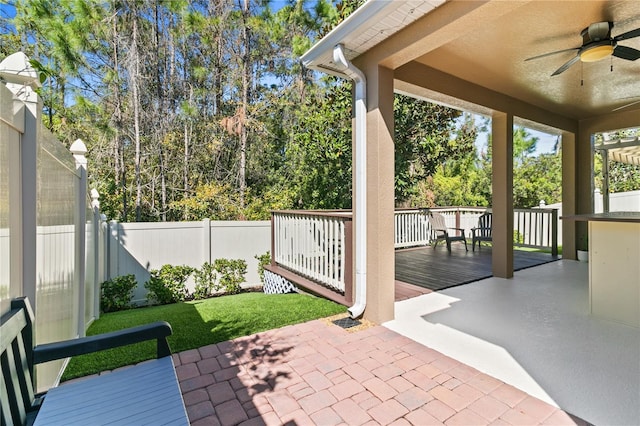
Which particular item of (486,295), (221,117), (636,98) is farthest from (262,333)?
(221,117)

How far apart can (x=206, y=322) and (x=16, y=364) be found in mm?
2495

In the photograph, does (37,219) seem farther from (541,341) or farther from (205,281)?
(205,281)

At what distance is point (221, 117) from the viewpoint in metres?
11.4

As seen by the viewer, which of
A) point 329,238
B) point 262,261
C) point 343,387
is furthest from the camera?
point 262,261

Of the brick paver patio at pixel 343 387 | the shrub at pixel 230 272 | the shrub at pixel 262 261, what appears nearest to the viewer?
the brick paver patio at pixel 343 387

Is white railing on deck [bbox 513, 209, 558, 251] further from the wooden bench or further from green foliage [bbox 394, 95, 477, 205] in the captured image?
the wooden bench

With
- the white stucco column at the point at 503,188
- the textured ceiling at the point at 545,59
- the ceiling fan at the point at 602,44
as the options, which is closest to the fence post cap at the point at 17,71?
the textured ceiling at the point at 545,59

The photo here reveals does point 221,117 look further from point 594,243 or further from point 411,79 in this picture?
point 594,243

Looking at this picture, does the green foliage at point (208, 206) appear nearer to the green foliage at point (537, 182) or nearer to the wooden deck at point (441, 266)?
the wooden deck at point (441, 266)

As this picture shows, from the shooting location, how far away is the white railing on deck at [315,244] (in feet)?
13.9

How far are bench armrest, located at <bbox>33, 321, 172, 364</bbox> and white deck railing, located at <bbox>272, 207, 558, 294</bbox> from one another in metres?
2.46

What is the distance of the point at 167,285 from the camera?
632cm

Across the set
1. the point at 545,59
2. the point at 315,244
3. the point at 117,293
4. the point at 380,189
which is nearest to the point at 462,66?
the point at 545,59

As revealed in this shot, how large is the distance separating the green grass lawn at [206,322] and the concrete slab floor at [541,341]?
1.17 metres
